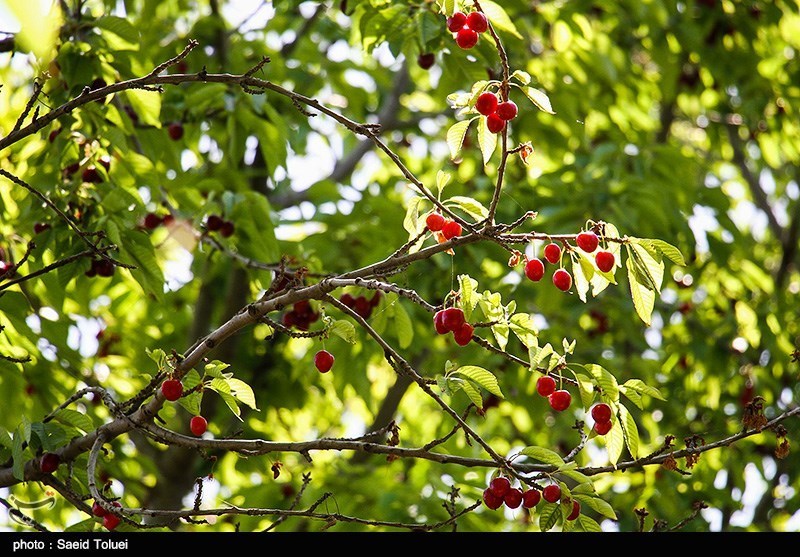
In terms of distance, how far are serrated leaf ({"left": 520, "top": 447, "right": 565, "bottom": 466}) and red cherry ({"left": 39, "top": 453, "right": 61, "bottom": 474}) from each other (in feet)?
4.28

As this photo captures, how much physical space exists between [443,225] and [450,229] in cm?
2

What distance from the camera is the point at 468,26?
7.70 feet

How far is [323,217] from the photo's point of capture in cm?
471

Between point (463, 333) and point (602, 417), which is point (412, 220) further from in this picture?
point (602, 417)

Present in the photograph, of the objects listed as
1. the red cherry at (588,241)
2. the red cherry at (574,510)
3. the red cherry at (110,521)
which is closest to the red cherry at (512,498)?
the red cherry at (574,510)

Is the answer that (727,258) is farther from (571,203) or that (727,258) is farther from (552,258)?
(552,258)

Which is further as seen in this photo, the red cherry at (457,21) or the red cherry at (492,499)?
the red cherry at (457,21)

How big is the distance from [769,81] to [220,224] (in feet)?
12.6

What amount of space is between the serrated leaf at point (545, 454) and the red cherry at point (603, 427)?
0.12 m

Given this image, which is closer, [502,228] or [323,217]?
[502,228]

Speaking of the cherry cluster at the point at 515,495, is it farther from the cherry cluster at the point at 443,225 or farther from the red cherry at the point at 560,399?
the cherry cluster at the point at 443,225

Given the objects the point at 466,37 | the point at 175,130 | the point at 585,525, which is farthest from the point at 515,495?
the point at 175,130

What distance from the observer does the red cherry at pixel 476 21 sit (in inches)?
91.1
